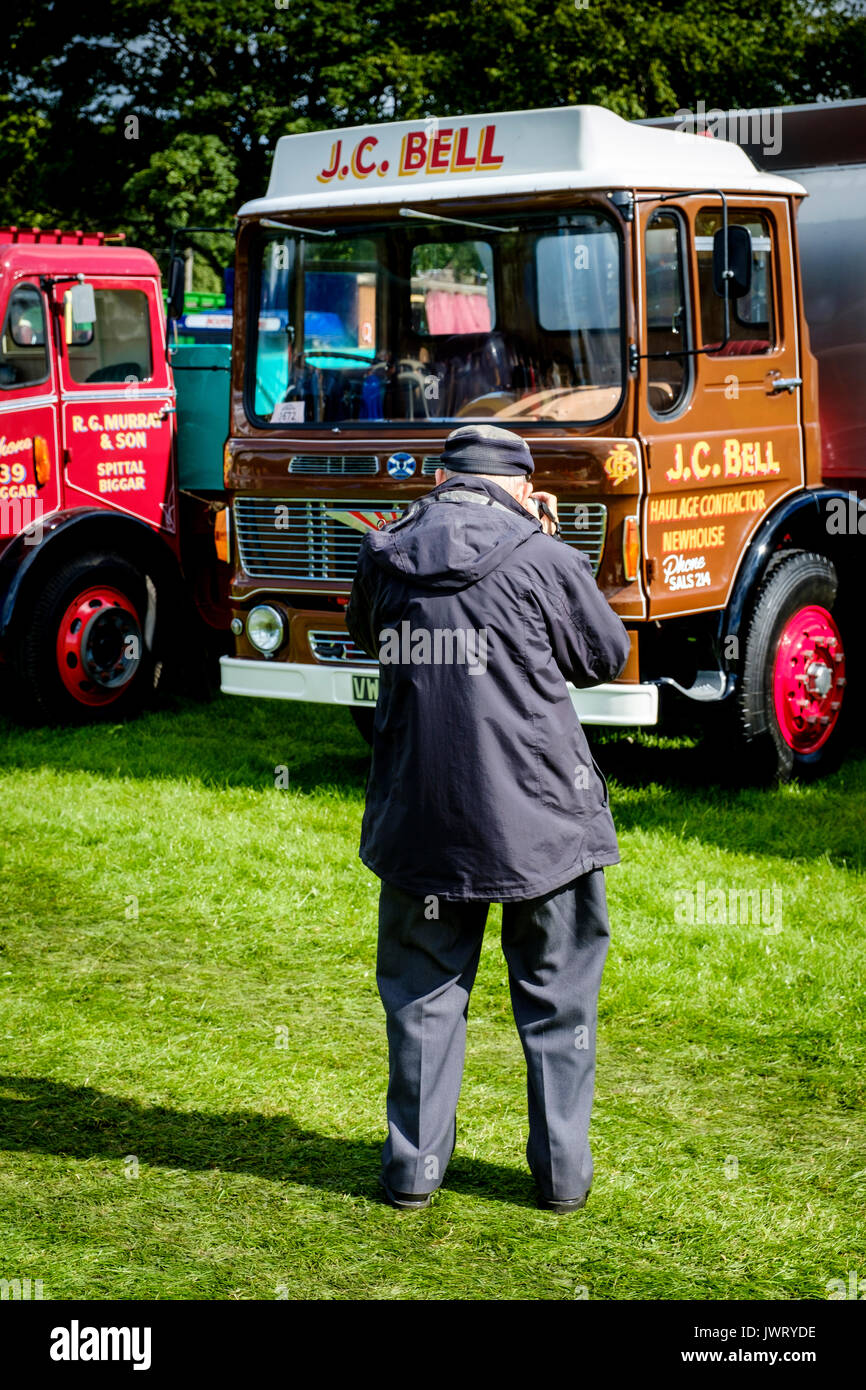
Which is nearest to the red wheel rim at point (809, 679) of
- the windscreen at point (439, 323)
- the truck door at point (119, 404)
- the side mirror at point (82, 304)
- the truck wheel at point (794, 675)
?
the truck wheel at point (794, 675)

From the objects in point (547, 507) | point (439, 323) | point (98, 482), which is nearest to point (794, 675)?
point (439, 323)

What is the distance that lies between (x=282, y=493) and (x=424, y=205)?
1.48 m

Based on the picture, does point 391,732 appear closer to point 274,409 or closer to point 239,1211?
point 239,1211

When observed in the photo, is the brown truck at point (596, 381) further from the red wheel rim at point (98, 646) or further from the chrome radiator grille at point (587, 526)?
the red wheel rim at point (98, 646)

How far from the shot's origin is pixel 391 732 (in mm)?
3869

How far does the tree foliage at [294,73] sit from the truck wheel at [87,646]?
1596 cm

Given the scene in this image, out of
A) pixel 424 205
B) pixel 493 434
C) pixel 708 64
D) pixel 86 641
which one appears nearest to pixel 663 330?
pixel 424 205

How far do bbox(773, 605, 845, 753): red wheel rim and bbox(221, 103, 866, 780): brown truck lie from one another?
0.05 feet

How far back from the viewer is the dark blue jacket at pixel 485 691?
371cm

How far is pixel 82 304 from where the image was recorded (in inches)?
373

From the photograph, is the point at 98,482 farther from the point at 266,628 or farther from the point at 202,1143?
the point at 202,1143

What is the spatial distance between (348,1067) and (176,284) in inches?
251

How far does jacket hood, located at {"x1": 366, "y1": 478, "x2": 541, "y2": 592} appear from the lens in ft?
12.2

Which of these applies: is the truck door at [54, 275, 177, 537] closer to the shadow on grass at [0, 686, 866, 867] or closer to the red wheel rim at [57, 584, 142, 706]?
the red wheel rim at [57, 584, 142, 706]
